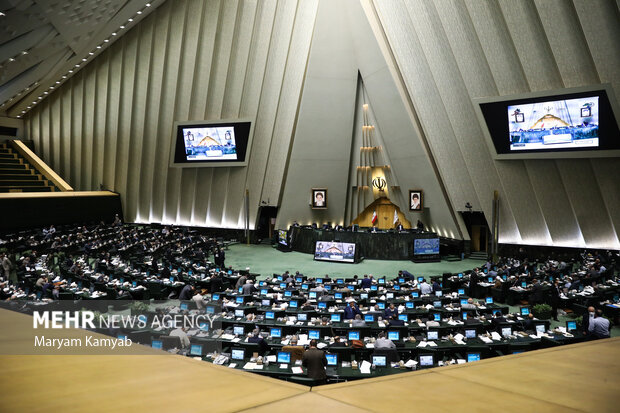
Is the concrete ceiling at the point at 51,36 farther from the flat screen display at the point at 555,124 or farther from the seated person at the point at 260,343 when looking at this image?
the flat screen display at the point at 555,124

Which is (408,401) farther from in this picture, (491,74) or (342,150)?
(342,150)

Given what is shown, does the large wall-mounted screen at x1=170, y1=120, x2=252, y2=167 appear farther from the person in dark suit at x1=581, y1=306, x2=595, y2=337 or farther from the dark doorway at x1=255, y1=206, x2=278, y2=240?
the person in dark suit at x1=581, y1=306, x2=595, y2=337

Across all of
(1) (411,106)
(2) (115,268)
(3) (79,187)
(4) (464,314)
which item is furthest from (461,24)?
(3) (79,187)

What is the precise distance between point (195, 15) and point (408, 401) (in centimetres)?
2894

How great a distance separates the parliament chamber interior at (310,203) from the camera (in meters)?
1.64

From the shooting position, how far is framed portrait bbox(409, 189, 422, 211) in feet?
84.7

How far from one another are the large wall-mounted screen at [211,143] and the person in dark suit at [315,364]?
21.3m

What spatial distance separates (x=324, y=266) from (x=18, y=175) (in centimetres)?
2638

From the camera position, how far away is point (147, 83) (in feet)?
95.8

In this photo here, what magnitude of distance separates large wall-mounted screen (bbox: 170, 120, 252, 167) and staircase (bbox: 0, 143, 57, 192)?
38.9 ft

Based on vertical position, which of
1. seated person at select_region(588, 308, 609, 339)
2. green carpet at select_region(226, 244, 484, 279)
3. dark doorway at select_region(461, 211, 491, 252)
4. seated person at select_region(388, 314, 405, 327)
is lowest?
green carpet at select_region(226, 244, 484, 279)

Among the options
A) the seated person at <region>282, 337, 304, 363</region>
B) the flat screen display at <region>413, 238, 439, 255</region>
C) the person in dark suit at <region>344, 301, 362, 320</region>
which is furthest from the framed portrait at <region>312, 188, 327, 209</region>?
the seated person at <region>282, 337, 304, 363</region>

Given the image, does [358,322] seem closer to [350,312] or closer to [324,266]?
[350,312]

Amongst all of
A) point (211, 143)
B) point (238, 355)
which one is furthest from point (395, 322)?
point (211, 143)
